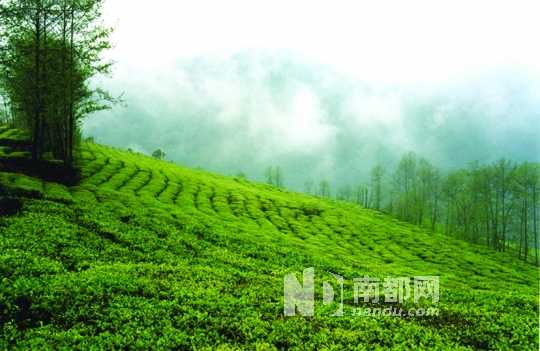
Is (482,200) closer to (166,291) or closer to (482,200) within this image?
(482,200)

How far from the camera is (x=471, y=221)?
10644 centimetres

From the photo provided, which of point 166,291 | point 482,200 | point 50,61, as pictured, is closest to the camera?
point 166,291

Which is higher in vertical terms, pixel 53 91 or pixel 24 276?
pixel 53 91

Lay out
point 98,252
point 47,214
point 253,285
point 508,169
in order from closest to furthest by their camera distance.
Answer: point 253,285 → point 98,252 → point 47,214 → point 508,169

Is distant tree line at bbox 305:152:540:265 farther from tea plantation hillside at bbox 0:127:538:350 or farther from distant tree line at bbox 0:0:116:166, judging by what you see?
distant tree line at bbox 0:0:116:166

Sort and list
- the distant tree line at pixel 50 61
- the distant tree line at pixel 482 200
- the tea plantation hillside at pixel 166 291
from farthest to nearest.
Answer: the distant tree line at pixel 482 200
the distant tree line at pixel 50 61
the tea plantation hillside at pixel 166 291

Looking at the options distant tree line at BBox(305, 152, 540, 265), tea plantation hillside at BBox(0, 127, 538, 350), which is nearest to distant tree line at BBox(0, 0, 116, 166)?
tea plantation hillside at BBox(0, 127, 538, 350)

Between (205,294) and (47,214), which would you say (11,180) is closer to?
(47,214)

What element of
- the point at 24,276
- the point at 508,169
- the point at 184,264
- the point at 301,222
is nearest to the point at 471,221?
Result: the point at 508,169

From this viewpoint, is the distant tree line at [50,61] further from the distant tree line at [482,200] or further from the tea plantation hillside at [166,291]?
the distant tree line at [482,200]

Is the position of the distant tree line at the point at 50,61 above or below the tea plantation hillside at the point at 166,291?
above

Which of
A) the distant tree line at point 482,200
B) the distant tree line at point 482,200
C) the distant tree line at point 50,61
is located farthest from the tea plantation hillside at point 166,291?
the distant tree line at point 482,200

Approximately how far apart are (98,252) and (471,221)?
342 ft

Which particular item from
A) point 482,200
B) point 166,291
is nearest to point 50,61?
point 166,291
